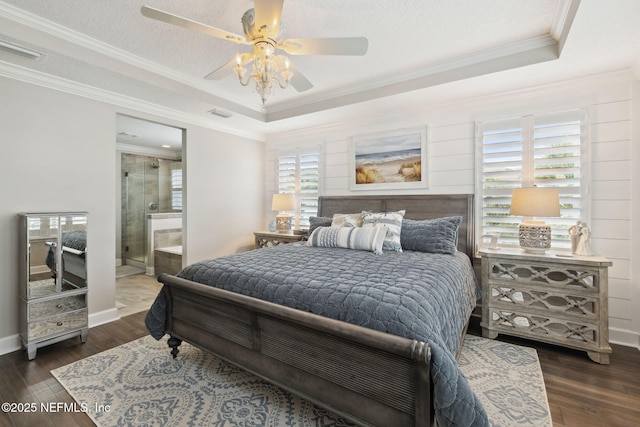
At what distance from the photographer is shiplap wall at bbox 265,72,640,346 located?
2.68m

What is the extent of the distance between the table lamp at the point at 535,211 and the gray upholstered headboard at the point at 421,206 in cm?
54

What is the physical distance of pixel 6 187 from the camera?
261 centimetres

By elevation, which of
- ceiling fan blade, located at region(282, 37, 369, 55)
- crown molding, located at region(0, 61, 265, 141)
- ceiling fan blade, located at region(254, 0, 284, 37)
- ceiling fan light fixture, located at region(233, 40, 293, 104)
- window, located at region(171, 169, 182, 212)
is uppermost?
crown molding, located at region(0, 61, 265, 141)

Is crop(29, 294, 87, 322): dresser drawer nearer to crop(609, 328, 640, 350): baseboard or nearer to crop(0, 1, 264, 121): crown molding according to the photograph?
crop(0, 1, 264, 121): crown molding

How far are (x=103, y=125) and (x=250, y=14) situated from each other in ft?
7.48

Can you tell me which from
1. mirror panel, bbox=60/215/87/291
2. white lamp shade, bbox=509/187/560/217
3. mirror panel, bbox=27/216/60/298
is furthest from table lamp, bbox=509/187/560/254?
mirror panel, bbox=27/216/60/298

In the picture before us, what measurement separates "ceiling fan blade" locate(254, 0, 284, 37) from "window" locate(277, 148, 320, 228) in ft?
9.11

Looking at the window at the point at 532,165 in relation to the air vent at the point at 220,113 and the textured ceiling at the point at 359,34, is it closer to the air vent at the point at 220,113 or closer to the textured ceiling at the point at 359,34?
the textured ceiling at the point at 359,34

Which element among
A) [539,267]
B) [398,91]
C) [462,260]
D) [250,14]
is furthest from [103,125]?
[539,267]

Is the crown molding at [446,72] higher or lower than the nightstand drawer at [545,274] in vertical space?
higher

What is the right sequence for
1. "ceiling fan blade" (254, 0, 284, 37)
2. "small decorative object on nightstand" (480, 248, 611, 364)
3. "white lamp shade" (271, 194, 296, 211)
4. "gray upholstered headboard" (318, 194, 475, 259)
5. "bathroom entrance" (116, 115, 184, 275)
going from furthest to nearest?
"bathroom entrance" (116, 115, 184, 275)
"white lamp shade" (271, 194, 296, 211)
"gray upholstered headboard" (318, 194, 475, 259)
"small decorative object on nightstand" (480, 248, 611, 364)
"ceiling fan blade" (254, 0, 284, 37)

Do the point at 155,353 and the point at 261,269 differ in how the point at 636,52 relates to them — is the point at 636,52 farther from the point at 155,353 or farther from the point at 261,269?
the point at 155,353

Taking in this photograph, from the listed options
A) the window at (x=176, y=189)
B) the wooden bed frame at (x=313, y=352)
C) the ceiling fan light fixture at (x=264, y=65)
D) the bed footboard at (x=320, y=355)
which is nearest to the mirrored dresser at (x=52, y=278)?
the wooden bed frame at (x=313, y=352)

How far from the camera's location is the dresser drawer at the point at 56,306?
2555 millimetres
